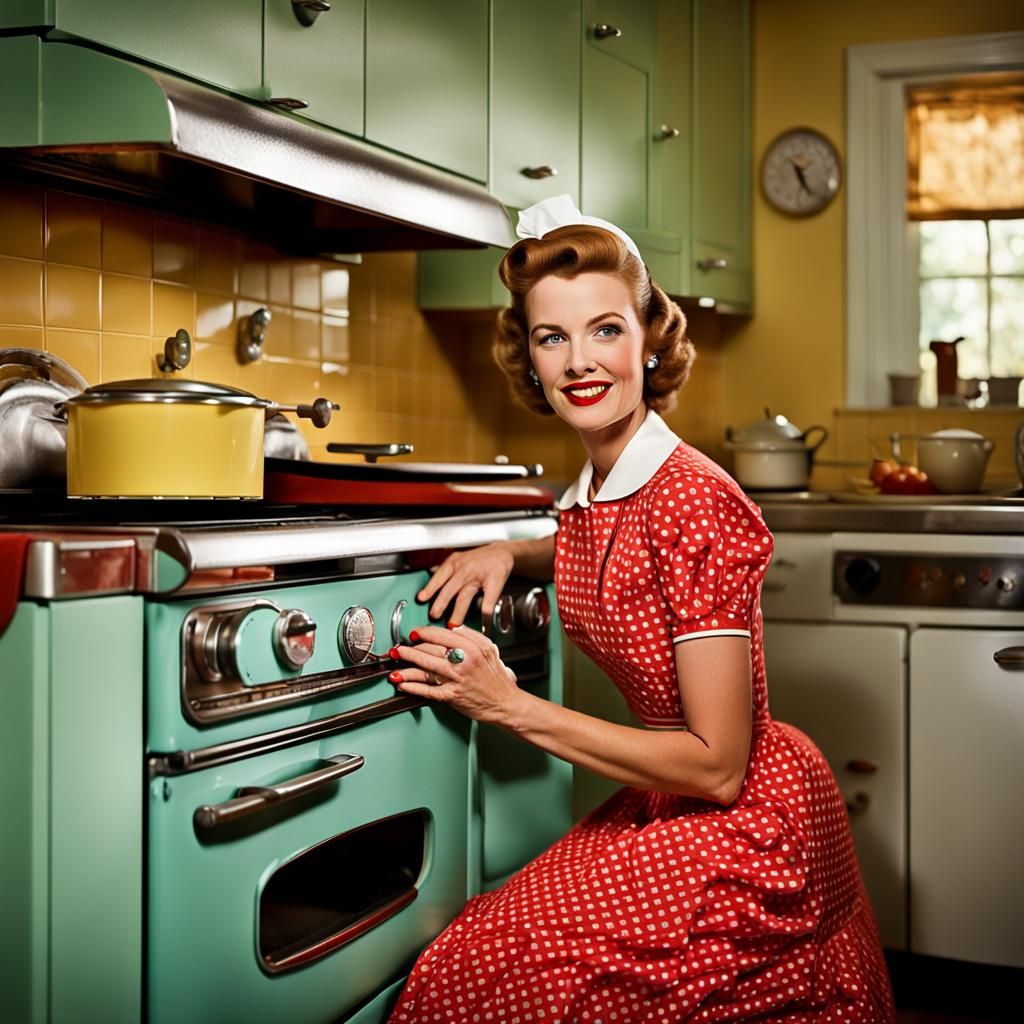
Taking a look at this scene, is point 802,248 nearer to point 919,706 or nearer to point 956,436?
point 956,436

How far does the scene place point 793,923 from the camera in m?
1.45

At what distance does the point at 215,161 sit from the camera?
55.2 inches

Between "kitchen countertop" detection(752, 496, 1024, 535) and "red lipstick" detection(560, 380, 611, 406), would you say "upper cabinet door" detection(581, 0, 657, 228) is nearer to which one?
"kitchen countertop" detection(752, 496, 1024, 535)

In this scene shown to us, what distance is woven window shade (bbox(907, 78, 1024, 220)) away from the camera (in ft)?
11.1

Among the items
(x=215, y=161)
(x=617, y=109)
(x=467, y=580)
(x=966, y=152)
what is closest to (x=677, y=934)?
(x=467, y=580)

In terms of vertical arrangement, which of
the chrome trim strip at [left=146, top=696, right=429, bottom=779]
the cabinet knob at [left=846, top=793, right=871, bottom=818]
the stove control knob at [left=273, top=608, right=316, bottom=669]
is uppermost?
the stove control knob at [left=273, top=608, right=316, bottom=669]

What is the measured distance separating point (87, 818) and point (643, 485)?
2.51ft

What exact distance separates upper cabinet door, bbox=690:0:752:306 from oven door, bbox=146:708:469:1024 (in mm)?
1892

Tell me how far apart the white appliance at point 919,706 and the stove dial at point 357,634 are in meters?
1.38

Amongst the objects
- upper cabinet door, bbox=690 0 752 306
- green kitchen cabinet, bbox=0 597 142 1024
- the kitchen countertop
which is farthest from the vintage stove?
upper cabinet door, bbox=690 0 752 306

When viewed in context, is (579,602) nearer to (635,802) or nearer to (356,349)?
(635,802)

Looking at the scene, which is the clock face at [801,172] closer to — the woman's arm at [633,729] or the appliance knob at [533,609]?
the appliance knob at [533,609]

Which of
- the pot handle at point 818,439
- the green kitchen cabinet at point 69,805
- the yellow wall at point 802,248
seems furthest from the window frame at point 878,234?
the green kitchen cabinet at point 69,805

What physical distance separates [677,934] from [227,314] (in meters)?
1.25
